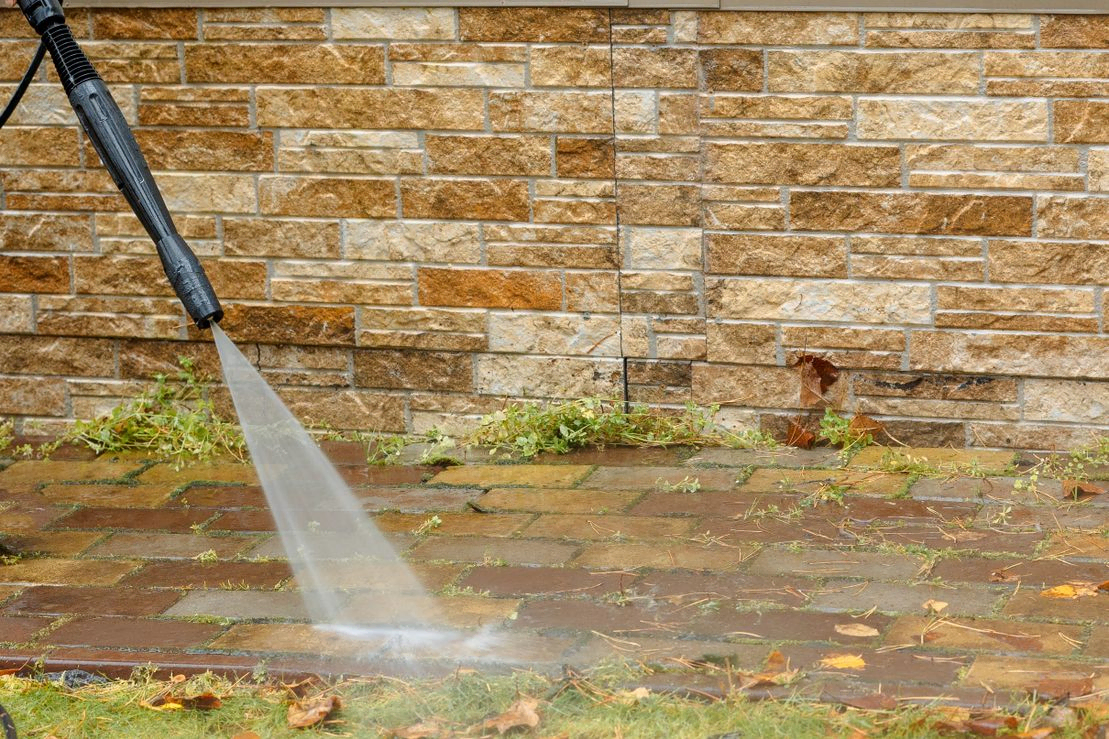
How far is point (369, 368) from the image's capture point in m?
5.03

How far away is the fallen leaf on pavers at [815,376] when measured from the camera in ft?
15.2

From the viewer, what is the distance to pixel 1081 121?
427 centimetres

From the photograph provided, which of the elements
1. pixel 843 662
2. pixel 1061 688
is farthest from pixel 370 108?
pixel 1061 688

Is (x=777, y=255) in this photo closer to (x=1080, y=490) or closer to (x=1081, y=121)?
(x=1081, y=121)

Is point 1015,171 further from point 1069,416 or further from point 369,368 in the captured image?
point 369,368

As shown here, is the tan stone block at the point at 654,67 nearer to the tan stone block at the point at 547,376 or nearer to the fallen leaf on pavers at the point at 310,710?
the tan stone block at the point at 547,376

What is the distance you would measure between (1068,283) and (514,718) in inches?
99.4

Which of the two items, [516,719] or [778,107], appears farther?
[778,107]

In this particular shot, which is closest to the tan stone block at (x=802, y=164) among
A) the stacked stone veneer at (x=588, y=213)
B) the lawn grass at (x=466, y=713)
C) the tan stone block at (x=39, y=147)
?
the stacked stone veneer at (x=588, y=213)

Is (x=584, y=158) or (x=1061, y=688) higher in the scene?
(x=584, y=158)

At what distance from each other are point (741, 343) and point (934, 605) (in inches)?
63.8

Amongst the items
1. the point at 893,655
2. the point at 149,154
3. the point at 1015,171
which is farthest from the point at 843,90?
the point at 149,154

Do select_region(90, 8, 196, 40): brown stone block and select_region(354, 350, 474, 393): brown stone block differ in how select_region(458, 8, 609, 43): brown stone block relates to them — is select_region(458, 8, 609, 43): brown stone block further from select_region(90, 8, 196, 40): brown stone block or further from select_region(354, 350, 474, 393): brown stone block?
select_region(354, 350, 474, 393): brown stone block

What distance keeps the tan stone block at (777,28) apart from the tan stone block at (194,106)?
Answer: 1.61 metres
